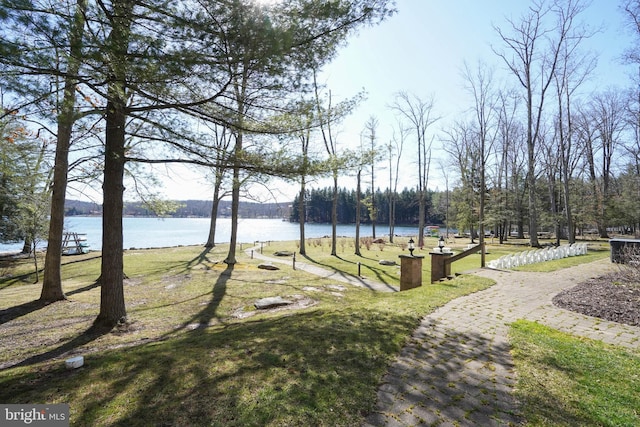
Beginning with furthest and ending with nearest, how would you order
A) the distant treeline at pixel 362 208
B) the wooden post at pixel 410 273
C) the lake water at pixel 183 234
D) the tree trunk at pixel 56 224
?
the distant treeline at pixel 362 208 → the lake water at pixel 183 234 → the wooden post at pixel 410 273 → the tree trunk at pixel 56 224

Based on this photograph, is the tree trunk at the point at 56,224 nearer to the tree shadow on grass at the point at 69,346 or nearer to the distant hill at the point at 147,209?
A: the distant hill at the point at 147,209

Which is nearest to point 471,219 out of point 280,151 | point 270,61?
point 280,151

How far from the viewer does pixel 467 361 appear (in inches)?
133

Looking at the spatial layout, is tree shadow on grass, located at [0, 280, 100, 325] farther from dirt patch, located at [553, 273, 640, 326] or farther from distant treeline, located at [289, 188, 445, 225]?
distant treeline, located at [289, 188, 445, 225]

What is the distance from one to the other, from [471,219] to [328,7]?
2458 cm

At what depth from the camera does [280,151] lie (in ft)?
19.4

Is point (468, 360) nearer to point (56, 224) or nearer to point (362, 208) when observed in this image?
point (56, 224)

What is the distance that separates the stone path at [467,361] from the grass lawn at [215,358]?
0.17 meters

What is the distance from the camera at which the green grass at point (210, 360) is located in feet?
7.86

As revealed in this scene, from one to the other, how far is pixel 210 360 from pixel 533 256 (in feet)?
41.9

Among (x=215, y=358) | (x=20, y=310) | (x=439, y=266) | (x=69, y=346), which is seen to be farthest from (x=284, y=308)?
(x=20, y=310)

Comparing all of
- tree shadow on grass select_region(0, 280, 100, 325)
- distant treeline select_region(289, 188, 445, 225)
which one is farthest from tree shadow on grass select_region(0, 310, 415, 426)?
distant treeline select_region(289, 188, 445, 225)

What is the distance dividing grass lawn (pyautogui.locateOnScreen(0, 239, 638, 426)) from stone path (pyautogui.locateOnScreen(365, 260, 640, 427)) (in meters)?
0.17

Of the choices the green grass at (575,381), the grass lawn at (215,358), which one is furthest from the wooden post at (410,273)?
the green grass at (575,381)
